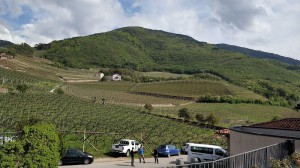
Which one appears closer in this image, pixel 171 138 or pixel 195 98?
pixel 171 138

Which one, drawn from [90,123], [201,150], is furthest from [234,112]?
[201,150]

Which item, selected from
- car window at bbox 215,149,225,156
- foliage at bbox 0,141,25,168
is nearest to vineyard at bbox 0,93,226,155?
car window at bbox 215,149,225,156

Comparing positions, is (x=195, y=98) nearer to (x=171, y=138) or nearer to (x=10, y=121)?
(x=171, y=138)

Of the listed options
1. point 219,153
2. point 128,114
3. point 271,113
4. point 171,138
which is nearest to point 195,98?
point 271,113

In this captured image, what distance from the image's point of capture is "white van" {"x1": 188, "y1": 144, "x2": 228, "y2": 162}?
91.2 ft

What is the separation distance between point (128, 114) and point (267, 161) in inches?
1809

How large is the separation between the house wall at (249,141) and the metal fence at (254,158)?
792 millimetres

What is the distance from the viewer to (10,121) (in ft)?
120

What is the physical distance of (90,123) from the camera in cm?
4259

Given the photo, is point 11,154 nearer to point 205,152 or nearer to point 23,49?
point 205,152

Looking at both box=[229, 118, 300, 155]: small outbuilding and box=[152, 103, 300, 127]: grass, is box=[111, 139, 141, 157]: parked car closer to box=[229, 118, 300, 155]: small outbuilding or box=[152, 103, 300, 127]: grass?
box=[229, 118, 300, 155]: small outbuilding

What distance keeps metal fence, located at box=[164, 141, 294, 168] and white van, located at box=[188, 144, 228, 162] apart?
14886 mm

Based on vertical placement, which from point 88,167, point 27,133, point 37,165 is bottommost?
point 88,167

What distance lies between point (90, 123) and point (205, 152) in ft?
60.4
